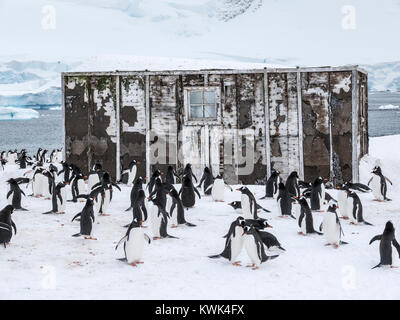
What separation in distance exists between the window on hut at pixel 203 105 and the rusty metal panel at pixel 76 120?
354 centimetres

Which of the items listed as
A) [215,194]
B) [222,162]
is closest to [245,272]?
[215,194]

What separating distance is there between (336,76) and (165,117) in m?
5.60

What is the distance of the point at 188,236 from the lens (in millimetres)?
9633

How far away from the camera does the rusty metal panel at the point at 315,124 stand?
50.8 ft

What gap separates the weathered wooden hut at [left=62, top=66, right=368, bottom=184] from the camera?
15.5 metres

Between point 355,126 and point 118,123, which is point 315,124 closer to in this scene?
point 355,126

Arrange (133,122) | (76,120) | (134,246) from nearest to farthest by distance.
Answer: (134,246) < (133,122) < (76,120)

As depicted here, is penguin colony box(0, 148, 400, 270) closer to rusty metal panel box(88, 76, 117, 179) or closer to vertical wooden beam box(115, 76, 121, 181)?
vertical wooden beam box(115, 76, 121, 181)

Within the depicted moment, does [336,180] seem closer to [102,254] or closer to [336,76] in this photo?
[336,76]

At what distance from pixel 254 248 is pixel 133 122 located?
9514mm

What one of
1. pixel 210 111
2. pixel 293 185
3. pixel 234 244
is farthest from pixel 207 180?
pixel 234 244

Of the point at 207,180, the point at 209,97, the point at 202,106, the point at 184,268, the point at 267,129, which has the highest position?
the point at 209,97

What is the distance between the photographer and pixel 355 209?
10438 millimetres

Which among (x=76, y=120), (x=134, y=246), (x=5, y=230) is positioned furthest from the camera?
(x=76, y=120)
